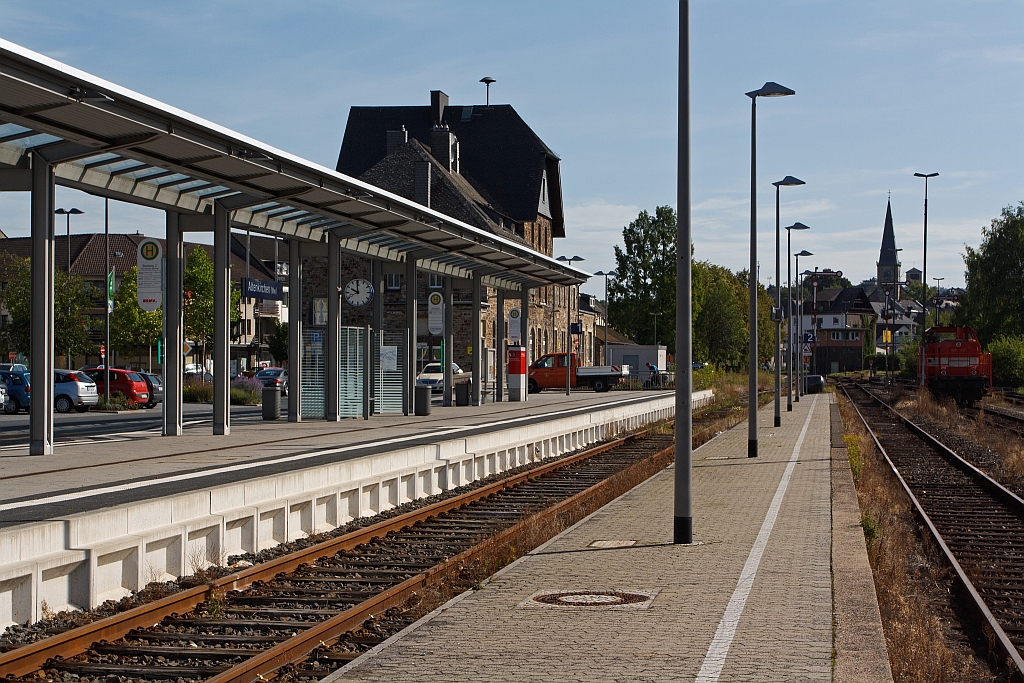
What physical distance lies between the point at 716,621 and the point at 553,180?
237 ft

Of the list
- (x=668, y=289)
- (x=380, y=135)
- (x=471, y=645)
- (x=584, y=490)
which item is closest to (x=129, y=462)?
(x=584, y=490)

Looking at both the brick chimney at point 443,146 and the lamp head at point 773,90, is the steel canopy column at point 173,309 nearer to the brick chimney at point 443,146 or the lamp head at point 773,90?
the lamp head at point 773,90

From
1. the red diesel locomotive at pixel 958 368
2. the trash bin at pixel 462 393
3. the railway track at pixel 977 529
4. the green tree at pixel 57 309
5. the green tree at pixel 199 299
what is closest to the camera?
the railway track at pixel 977 529

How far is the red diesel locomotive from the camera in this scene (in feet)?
164

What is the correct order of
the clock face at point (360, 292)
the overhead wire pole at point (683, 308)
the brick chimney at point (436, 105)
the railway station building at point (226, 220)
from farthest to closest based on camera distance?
the brick chimney at point (436, 105) < the clock face at point (360, 292) < the railway station building at point (226, 220) < the overhead wire pole at point (683, 308)

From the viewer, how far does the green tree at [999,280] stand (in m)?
68.5

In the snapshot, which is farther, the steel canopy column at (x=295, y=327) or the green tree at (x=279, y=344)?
the green tree at (x=279, y=344)

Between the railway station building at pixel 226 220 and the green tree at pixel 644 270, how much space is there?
62.7m

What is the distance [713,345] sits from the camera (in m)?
104

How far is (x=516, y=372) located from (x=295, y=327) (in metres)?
18.6

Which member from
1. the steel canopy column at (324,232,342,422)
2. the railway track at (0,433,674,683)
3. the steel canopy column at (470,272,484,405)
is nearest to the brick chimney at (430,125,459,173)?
the steel canopy column at (470,272,484,405)

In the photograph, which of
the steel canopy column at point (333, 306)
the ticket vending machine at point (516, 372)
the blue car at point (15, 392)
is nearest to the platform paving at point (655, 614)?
the steel canopy column at point (333, 306)

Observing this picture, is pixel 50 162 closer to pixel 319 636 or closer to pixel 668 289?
pixel 319 636

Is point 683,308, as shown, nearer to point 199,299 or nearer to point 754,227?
point 754,227
